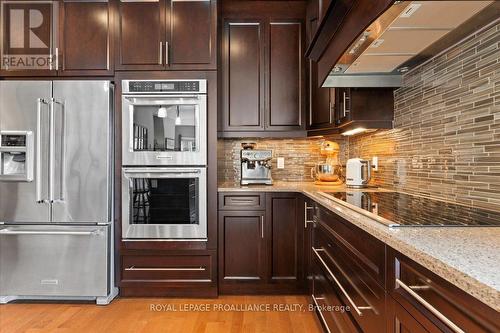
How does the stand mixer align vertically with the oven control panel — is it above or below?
below

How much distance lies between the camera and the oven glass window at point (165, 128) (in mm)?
2383

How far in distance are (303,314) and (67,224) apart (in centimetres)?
189

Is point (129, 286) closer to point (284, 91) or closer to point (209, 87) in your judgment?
point (209, 87)

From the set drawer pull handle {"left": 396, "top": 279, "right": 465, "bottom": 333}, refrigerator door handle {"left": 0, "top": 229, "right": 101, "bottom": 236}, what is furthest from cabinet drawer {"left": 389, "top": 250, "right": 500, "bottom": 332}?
refrigerator door handle {"left": 0, "top": 229, "right": 101, "bottom": 236}

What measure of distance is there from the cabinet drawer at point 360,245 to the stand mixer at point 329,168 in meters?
1.16

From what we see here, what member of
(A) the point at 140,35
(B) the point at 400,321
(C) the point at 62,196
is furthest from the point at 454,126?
(C) the point at 62,196

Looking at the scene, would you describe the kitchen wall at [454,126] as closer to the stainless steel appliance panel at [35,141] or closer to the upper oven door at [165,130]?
the upper oven door at [165,130]

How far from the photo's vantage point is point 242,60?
272cm

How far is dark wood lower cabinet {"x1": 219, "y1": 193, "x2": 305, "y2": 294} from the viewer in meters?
2.46

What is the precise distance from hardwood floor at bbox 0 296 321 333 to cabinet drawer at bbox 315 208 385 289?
932mm

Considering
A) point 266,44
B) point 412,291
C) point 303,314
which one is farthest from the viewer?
point 266,44

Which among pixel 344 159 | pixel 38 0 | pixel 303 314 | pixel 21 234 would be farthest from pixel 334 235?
pixel 38 0

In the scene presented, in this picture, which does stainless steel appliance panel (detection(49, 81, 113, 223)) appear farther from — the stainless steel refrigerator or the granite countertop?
the granite countertop

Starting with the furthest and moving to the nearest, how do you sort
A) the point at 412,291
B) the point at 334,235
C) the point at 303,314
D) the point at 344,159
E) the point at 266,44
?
the point at 344,159 → the point at 266,44 → the point at 303,314 → the point at 334,235 → the point at 412,291
